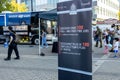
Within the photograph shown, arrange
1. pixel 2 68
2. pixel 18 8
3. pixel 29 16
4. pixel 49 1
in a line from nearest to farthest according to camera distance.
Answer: pixel 2 68, pixel 29 16, pixel 18 8, pixel 49 1

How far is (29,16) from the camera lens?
31.8m

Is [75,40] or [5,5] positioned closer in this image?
[75,40]

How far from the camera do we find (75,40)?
6.30m

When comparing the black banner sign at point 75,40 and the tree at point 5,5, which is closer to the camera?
the black banner sign at point 75,40

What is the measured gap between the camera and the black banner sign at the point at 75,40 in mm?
6012

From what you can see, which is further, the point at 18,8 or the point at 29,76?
the point at 18,8

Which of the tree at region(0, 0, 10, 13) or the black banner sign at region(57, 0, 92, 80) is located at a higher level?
the tree at region(0, 0, 10, 13)

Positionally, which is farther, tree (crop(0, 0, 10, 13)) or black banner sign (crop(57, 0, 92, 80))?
tree (crop(0, 0, 10, 13))

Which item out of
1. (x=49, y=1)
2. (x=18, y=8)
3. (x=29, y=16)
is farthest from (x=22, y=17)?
(x=49, y=1)

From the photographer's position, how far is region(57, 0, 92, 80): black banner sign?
6012 mm

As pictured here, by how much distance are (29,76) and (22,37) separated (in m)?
21.0

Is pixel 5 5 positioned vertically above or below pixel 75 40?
above

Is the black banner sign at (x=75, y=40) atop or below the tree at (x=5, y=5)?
below

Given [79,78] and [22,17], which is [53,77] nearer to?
[79,78]
